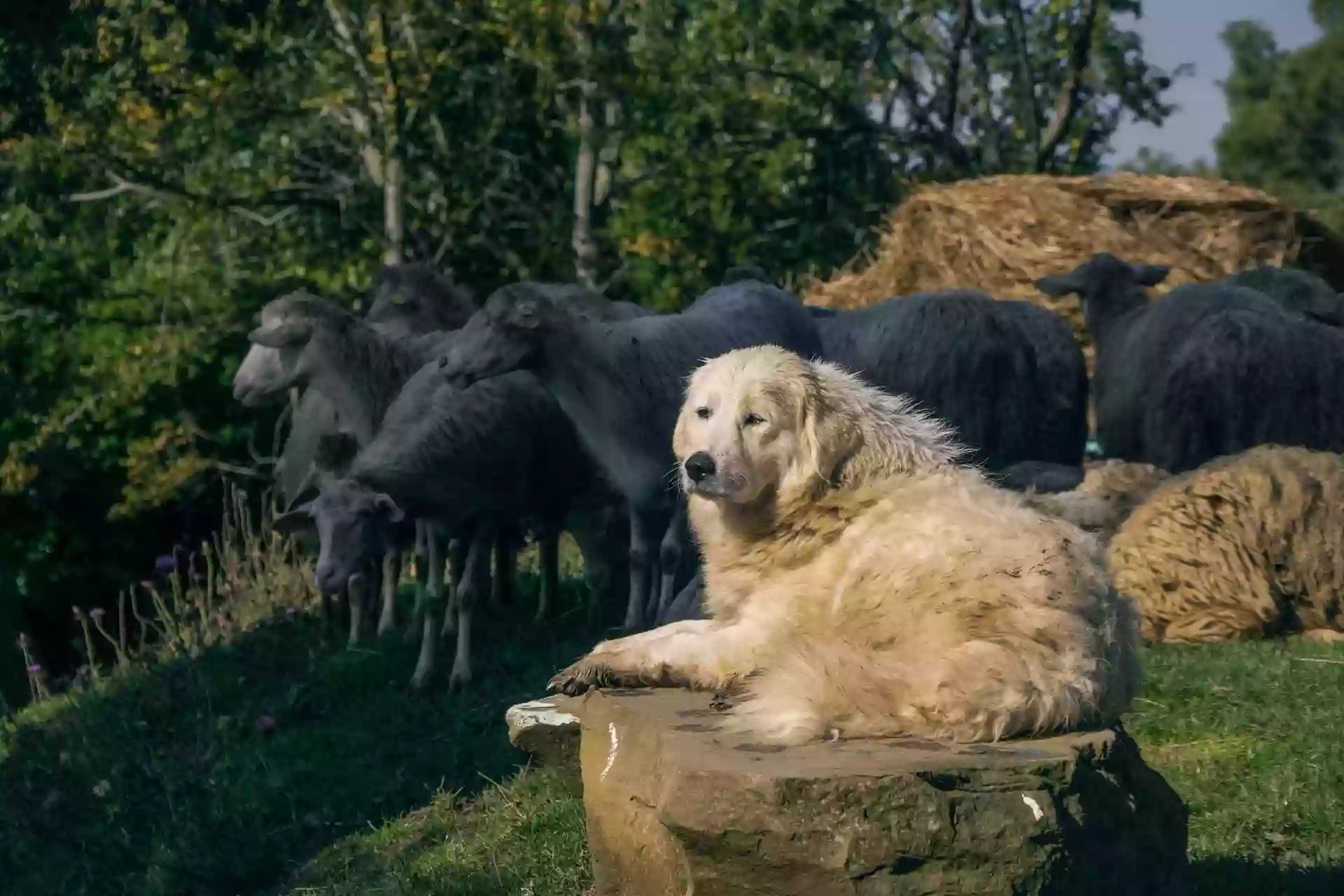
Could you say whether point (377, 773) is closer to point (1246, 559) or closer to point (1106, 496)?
point (1106, 496)

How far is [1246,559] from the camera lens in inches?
293

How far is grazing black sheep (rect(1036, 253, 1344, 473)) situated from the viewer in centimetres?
909

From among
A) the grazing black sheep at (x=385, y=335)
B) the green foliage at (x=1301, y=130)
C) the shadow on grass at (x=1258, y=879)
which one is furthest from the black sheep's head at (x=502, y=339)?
the green foliage at (x=1301, y=130)

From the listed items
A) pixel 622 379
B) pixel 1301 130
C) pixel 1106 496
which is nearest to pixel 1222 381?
pixel 1106 496

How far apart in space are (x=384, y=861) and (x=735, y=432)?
8.70ft

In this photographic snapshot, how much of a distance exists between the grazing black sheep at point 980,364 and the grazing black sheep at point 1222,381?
15.3 inches

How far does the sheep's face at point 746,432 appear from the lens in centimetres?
398

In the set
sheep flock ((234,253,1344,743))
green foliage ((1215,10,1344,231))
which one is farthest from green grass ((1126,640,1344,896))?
green foliage ((1215,10,1344,231))

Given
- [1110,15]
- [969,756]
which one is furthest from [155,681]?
[1110,15]

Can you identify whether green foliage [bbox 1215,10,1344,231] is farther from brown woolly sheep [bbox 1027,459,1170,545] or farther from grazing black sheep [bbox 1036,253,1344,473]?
brown woolly sheep [bbox 1027,459,1170,545]

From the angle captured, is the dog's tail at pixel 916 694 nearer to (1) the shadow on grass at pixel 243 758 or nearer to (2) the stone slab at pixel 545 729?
(2) the stone slab at pixel 545 729

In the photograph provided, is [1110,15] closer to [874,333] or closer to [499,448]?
[874,333]

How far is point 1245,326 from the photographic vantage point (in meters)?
9.13

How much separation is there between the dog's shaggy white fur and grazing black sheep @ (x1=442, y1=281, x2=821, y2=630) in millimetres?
3715
